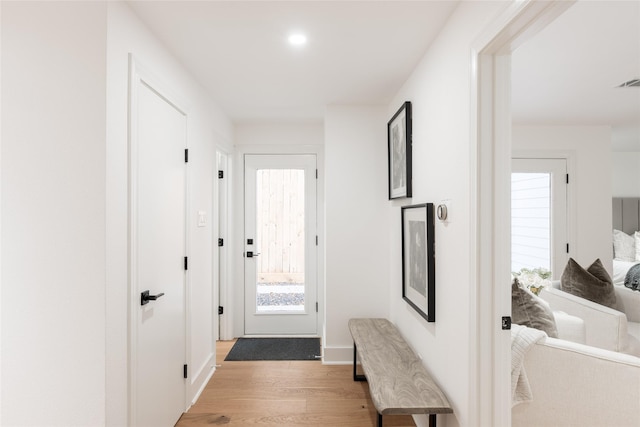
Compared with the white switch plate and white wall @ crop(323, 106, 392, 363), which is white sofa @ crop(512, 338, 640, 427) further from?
the white switch plate

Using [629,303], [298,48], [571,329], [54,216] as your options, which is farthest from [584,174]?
[54,216]

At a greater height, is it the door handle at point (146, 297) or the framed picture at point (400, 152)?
the framed picture at point (400, 152)

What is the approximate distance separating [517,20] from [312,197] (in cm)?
291

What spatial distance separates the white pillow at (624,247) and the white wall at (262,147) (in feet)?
12.9

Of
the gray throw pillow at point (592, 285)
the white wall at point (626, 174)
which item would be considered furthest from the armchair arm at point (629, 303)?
the white wall at point (626, 174)

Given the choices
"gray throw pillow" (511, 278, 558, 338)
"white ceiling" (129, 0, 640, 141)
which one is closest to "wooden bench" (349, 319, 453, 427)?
"gray throw pillow" (511, 278, 558, 338)

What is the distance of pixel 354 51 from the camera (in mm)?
2184

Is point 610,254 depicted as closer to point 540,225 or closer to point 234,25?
point 540,225

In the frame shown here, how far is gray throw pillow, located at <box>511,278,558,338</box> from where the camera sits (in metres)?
1.98

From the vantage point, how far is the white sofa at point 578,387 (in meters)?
1.58

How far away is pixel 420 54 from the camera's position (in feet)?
7.38

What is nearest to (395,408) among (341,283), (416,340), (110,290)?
(416,340)

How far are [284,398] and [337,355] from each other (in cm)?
79

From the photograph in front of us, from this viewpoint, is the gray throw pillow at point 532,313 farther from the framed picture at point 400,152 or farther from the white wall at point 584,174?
the white wall at point 584,174
